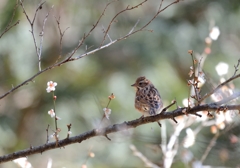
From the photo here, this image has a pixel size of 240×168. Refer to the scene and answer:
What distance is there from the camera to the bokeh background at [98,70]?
9.81 metres

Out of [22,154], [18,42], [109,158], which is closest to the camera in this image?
[22,154]

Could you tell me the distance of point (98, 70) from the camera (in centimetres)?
1063

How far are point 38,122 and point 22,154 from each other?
7.63 metres

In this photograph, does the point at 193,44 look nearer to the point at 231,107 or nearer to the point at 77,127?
the point at 77,127

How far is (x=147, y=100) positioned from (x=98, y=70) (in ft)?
22.6

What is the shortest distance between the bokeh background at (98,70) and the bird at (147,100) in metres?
5.27

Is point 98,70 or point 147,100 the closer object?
point 147,100

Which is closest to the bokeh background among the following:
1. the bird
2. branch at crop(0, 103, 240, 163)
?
the bird

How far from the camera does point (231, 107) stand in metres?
2.55

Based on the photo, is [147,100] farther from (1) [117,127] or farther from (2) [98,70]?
(2) [98,70]

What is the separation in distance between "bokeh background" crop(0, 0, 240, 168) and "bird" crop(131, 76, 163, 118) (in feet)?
17.3

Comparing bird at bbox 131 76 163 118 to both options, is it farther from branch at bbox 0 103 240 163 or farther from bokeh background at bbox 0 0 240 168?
bokeh background at bbox 0 0 240 168

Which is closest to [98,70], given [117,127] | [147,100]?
[147,100]

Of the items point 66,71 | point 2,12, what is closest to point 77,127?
point 66,71
